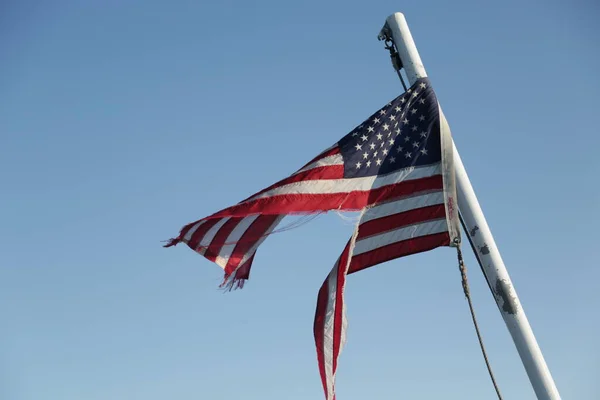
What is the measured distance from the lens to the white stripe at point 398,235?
1014 cm

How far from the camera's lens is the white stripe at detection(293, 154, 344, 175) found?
1066 cm

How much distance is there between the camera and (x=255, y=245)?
10.9 m

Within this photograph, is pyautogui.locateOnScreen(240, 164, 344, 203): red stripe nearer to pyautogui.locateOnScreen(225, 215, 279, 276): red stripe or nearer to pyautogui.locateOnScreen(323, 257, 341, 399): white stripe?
pyautogui.locateOnScreen(225, 215, 279, 276): red stripe

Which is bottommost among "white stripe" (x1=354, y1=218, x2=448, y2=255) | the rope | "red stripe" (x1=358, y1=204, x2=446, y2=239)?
the rope

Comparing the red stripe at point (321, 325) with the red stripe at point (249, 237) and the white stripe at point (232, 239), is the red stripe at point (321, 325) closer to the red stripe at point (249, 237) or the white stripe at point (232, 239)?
the red stripe at point (249, 237)

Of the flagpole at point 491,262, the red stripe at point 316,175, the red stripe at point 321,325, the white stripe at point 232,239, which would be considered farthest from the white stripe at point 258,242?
the flagpole at point 491,262

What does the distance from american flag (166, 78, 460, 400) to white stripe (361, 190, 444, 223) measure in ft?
0.04

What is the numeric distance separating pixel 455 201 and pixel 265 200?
2433 millimetres

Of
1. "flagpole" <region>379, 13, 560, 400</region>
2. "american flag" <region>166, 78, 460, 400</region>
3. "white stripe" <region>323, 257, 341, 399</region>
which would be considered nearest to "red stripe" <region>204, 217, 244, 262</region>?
"american flag" <region>166, 78, 460, 400</region>

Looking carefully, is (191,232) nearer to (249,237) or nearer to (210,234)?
(210,234)

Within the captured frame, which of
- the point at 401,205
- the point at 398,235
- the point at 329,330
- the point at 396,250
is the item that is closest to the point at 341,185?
the point at 401,205

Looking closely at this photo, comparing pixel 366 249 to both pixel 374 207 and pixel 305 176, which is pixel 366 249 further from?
pixel 305 176

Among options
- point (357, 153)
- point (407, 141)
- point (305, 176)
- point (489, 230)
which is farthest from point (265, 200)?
point (489, 230)

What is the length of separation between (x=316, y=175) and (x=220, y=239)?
1.55 m
